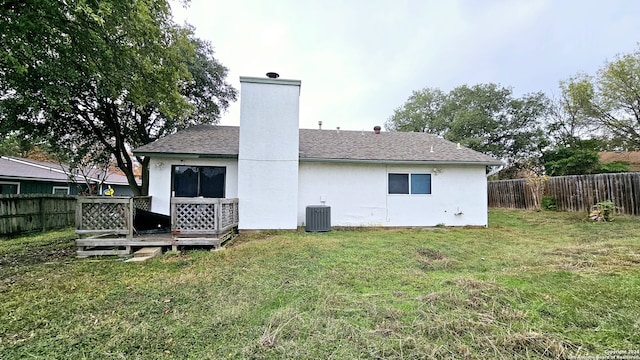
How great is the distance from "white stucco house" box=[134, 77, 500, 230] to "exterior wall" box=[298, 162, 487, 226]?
1.3 inches

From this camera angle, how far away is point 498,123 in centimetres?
2383

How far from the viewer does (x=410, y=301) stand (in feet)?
10.2

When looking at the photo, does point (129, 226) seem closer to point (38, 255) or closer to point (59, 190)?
point (38, 255)

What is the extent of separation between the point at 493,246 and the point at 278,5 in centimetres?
1079

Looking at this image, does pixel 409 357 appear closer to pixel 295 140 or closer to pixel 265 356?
pixel 265 356

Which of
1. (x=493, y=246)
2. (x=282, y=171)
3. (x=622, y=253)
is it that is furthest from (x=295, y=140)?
(x=622, y=253)

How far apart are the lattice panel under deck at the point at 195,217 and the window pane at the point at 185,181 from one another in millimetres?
2539

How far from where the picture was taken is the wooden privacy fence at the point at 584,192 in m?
9.77

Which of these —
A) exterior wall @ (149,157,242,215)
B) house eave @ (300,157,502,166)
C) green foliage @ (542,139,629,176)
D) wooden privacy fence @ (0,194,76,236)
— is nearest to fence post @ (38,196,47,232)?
wooden privacy fence @ (0,194,76,236)

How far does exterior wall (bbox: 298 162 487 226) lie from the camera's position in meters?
9.04

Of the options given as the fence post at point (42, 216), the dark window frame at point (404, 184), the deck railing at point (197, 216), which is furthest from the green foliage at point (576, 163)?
the fence post at point (42, 216)

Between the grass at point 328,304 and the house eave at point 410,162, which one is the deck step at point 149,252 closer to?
the grass at point 328,304

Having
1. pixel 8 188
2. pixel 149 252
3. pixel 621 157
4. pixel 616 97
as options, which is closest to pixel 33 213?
pixel 8 188

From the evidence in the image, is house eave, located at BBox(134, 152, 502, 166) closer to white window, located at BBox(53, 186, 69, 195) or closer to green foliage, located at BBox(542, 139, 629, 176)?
white window, located at BBox(53, 186, 69, 195)
